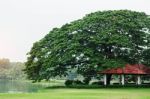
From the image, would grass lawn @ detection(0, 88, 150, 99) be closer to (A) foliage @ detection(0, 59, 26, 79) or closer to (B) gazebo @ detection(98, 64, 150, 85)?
(B) gazebo @ detection(98, 64, 150, 85)

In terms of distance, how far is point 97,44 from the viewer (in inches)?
2009

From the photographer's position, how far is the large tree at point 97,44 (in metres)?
50.0

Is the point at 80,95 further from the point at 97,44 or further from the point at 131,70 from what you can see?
the point at 131,70

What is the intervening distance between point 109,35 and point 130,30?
303 cm

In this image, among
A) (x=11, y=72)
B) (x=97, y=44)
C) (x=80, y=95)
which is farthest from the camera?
(x=11, y=72)

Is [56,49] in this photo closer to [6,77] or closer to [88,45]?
[88,45]

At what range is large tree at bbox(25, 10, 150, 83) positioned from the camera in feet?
164

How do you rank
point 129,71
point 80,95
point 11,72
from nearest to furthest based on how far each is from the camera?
point 80,95, point 129,71, point 11,72

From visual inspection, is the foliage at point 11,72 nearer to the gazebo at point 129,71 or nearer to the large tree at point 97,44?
the large tree at point 97,44

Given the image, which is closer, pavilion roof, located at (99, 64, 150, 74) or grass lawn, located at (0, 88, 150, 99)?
grass lawn, located at (0, 88, 150, 99)

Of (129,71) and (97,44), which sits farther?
(129,71)

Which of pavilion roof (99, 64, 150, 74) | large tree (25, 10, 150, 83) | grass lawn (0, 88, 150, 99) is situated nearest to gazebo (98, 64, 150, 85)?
pavilion roof (99, 64, 150, 74)

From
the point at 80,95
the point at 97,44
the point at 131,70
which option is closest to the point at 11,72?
the point at 131,70

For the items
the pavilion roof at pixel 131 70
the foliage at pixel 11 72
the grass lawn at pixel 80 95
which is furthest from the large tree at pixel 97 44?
the foliage at pixel 11 72
